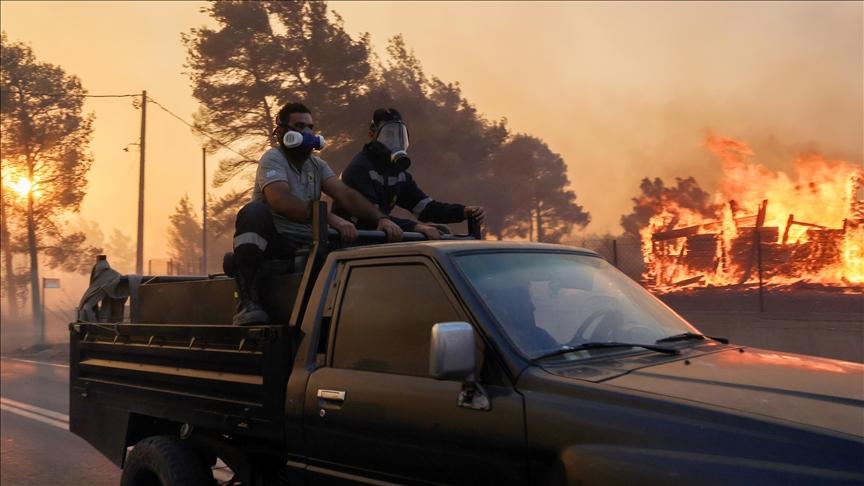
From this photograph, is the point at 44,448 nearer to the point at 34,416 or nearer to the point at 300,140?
the point at 34,416

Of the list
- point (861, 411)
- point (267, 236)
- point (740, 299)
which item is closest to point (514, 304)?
point (861, 411)

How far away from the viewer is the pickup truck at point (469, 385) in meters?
2.29

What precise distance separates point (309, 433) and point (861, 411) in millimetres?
2153

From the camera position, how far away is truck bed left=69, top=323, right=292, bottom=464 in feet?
11.6

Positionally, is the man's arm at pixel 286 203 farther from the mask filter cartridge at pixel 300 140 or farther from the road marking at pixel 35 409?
the road marking at pixel 35 409

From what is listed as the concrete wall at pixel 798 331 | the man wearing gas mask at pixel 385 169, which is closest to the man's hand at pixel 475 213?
the man wearing gas mask at pixel 385 169

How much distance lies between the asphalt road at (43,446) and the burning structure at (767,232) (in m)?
11.1

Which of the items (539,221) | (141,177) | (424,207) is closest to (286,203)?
(424,207)

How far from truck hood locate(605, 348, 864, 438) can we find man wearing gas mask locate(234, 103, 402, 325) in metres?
Result: 1.78

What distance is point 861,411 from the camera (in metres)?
2.34

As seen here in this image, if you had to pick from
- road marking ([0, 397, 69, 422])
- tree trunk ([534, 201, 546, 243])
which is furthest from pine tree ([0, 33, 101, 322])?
tree trunk ([534, 201, 546, 243])

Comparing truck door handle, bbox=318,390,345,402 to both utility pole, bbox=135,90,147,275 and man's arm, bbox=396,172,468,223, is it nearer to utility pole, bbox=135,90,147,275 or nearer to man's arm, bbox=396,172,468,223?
man's arm, bbox=396,172,468,223

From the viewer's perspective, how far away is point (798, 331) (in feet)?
40.0

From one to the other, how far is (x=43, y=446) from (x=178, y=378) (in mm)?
5460
